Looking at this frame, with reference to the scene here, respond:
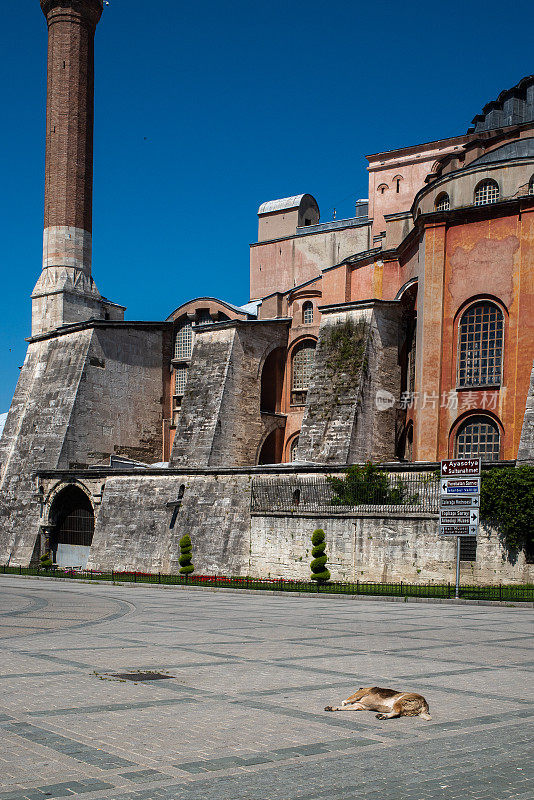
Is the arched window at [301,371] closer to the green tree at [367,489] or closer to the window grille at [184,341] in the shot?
the window grille at [184,341]

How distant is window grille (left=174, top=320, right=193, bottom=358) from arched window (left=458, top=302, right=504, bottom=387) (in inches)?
596

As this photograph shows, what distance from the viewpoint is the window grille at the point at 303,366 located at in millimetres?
33781

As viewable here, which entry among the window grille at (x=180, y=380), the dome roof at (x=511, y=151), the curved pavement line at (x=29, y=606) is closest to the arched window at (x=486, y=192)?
the dome roof at (x=511, y=151)

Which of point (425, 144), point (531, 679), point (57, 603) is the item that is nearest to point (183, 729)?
point (531, 679)

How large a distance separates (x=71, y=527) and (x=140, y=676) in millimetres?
24919

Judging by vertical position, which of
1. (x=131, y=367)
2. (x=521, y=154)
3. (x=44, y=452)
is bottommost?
(x=44, y=452)

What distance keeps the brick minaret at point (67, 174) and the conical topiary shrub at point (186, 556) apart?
16.7 m

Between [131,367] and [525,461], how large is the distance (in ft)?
A: 64.2

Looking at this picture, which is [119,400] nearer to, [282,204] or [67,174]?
[67,174]

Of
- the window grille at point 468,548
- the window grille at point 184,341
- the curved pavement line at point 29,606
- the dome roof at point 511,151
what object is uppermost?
the dome roof at point 511,151

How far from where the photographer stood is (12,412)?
37.9 metres

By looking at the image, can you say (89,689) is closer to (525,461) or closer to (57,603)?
(57,603)

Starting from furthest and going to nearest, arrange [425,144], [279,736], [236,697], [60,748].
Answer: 1. [425,144]
2. [236,697]
3. [279,736]
4. [60,748]

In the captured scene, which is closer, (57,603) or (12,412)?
(57,603)
